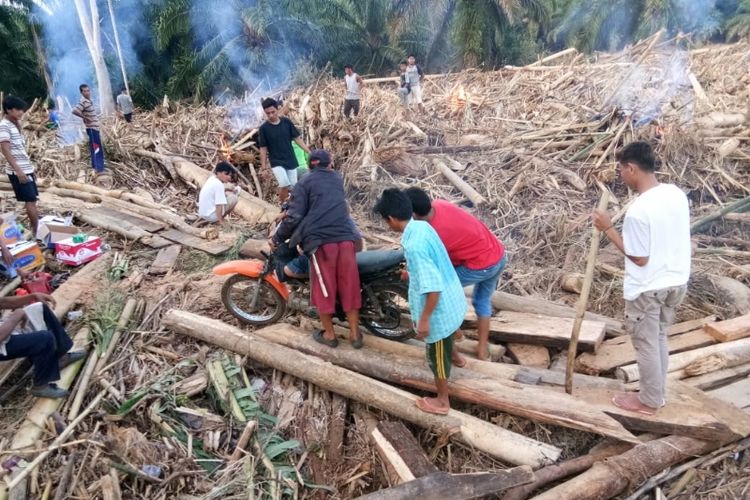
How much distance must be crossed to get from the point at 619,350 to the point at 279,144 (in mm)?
5125

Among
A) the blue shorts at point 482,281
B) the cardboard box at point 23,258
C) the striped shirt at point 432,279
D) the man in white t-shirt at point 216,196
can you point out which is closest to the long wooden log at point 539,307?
the blue shorts at point 482,281

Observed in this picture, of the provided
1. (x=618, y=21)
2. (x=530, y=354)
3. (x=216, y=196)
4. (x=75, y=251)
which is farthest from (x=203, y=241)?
(x=618, y=21)

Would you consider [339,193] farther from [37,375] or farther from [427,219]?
[37,375]

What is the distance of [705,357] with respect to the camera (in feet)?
14.4

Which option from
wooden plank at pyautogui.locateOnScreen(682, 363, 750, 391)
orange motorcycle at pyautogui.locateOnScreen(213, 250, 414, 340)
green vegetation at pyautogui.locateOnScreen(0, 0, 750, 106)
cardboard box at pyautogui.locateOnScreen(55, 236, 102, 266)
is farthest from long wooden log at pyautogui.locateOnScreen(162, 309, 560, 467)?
green vegetation at pyautogui.locateOnScreen(0, 0, 750, 106)

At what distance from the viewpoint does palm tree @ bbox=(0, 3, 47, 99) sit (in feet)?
77.5

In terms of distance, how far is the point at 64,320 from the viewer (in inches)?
206

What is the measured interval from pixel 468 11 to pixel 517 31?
513 centimetres

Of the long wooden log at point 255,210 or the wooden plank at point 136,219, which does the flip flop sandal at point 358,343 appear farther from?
the wooden plank at point 136,219

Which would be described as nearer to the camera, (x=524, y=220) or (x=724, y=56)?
(x=524, y=220)

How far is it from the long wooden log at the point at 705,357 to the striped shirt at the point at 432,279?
1.67 m

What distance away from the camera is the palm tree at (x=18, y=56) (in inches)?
930

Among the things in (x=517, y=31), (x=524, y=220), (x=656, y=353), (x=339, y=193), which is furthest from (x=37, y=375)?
(x=517, y=31)

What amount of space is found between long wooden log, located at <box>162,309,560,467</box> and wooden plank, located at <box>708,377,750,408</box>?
159cm
